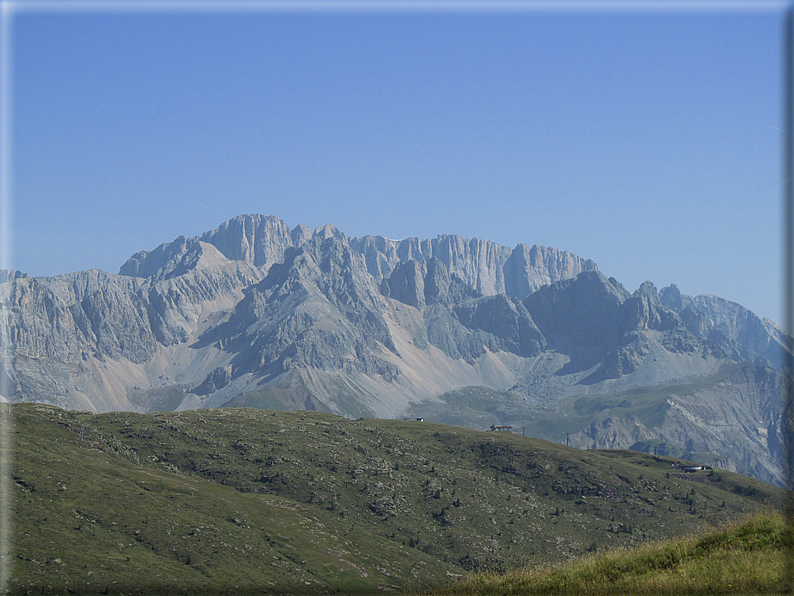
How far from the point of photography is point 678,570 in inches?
1040

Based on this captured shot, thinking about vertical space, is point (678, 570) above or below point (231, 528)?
above

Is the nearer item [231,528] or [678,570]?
[678,570]

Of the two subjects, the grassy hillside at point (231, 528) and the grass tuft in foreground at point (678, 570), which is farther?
the grassy hillside at point (231, 528)

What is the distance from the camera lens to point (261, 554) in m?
135

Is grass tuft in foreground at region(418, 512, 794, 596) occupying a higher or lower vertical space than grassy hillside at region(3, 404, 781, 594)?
higher

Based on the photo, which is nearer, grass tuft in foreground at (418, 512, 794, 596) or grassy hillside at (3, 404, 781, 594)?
grass tuft in foreground at (418, 512, 794, 596)

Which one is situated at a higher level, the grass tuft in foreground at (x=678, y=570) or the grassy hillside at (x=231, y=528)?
the grass tuft in foreground at (x=678, y=570)

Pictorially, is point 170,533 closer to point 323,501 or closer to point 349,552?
point 349,552

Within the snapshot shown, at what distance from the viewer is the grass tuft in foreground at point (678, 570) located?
78.8 feet

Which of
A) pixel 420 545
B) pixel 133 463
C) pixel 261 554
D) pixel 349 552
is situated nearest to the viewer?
pixel 261 554

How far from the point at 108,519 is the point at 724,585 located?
122 m

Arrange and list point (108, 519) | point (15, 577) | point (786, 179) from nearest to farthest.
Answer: point (786, 179)
point (15, 577)
point (108, 519)

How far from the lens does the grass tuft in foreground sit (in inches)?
945

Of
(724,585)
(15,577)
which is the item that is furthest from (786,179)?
(15,577)
